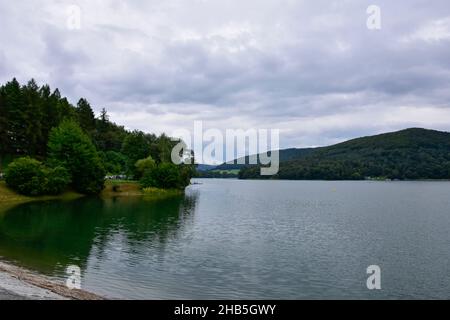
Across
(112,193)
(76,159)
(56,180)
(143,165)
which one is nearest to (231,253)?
(56,180)

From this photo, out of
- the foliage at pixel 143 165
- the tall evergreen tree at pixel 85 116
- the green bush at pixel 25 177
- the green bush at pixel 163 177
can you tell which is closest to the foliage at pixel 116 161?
the tall evergreen tree at pixel 85 116

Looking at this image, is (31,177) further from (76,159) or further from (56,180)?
(76,159)

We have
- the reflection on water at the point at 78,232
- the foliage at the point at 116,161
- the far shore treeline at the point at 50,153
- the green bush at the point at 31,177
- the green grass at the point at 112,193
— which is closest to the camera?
the reflection on water at the point at 78,232

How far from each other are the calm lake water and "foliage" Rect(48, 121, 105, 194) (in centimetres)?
3351

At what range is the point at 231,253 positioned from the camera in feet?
124

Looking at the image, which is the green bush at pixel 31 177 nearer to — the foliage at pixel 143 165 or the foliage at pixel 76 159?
the foliage at pixel 76 159

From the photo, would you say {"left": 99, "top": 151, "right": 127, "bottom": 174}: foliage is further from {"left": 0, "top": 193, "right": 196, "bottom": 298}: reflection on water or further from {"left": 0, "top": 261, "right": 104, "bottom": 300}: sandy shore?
{"left": 0, "top": 261, "right": 104, "bottom": 300}: sandy shore

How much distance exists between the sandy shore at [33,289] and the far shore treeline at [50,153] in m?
67.5

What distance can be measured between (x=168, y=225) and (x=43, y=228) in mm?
15351

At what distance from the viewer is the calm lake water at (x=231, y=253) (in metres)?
26.9

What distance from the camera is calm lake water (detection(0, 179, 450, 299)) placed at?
88.4ft

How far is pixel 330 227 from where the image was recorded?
186 feet

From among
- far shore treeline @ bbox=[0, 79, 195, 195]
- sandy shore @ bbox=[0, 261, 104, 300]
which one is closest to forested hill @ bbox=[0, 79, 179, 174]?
far shore treeline @ bbox=[0, 79, 195, 195]
